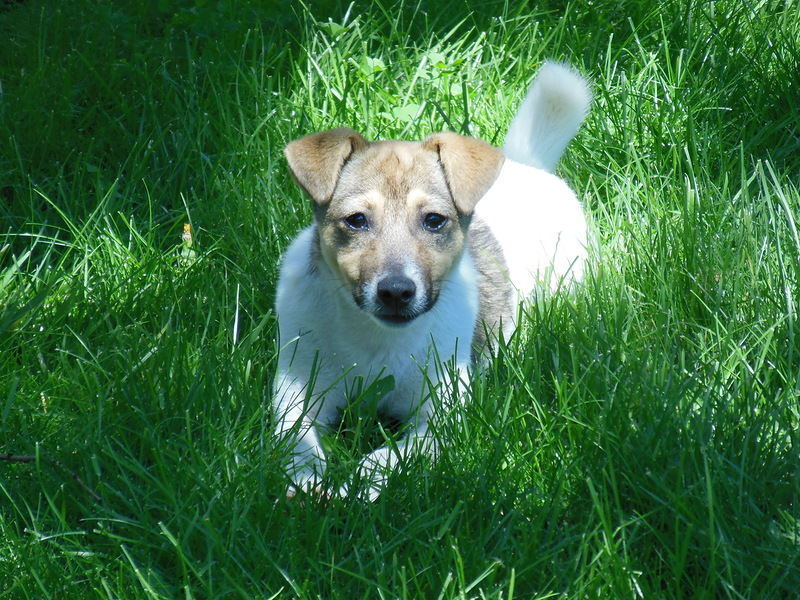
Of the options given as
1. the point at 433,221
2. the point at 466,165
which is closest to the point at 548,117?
the point at 466,165

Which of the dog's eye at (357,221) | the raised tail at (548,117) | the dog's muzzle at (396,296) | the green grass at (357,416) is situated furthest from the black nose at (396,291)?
the raised tail at (548,117)

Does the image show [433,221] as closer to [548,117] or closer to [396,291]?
[396,291]

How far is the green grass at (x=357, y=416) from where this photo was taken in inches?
97.0

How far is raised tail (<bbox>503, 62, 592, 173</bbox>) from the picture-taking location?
4.43 metres

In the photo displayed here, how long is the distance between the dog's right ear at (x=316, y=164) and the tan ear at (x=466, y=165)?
384 millimetres

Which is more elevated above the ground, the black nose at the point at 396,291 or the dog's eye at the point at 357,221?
the dog's eye at the point at 357,221

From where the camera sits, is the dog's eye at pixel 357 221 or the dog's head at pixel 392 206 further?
the dog's eye at pixel 357 221

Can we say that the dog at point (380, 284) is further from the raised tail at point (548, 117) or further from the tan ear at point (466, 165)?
the raised tail at point (548, 117)

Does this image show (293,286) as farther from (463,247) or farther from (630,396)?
(630,396)

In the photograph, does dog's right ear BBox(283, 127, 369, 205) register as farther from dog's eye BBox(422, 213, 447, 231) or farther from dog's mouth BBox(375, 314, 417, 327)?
dog's mouth BBox(375, 314, 417, 327)

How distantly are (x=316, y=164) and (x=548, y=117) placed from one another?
5.20ft

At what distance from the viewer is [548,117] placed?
4.54 meters

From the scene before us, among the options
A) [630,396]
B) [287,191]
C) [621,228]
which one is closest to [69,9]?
[287,191]

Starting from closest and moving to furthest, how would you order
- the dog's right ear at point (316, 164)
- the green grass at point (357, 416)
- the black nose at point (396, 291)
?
the green grass at point (357, 416), the black nose at point (396, 291), the dog's right ear at point (316, 164)
